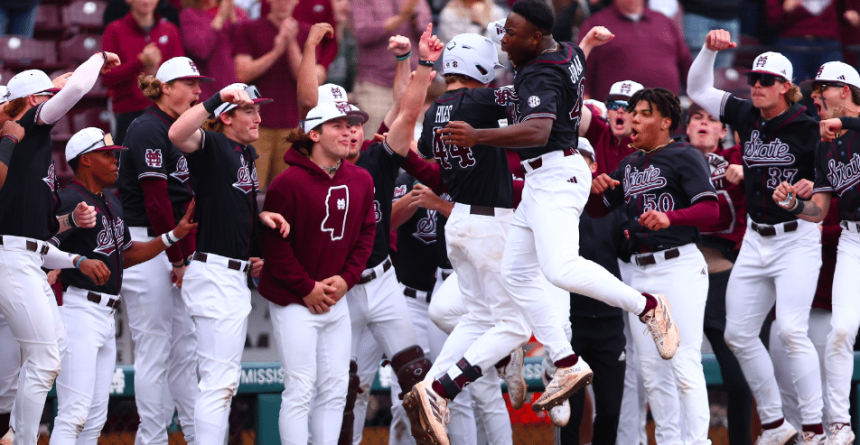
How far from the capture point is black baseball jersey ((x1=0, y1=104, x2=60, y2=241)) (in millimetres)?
5027

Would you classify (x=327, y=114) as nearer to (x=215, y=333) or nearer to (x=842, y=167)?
(x=215, y=333)

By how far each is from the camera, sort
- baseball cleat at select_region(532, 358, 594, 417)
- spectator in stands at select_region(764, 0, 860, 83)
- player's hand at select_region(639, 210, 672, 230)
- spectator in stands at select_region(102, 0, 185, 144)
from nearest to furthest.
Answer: baseball cleat at select_region(532, 358, 594, 417), player's hand at select_region(639, 210, 672, 230), spectator in stands at select_region(102, 0, 185, 144), spectator in stands at select_region(764, 0, 860, 83)

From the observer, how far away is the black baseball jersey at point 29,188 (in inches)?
198

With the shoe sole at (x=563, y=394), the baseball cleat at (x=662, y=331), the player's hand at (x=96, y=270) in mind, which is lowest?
the shoe sole at (x=563, y=394)

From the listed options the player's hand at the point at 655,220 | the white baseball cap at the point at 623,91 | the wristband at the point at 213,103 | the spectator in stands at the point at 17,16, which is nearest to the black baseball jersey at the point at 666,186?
the player's hand at the point at 655,220

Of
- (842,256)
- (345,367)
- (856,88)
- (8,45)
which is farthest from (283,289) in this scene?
(8,45)

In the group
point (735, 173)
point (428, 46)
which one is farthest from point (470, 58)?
point (735, 173)

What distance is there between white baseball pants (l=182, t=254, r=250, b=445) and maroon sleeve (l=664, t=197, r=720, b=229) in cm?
225

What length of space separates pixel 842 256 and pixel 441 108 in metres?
2.49

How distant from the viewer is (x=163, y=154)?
221 inches

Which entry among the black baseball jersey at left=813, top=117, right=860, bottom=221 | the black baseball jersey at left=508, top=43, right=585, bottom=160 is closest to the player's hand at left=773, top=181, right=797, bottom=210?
the black baseball jersey at left=813, top=117, right=860, bottom=221

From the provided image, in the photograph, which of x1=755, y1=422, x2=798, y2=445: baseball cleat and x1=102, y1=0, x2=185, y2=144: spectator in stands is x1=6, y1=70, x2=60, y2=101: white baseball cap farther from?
x1=755, y1=422, x2=798, y2=445: baseball cleat

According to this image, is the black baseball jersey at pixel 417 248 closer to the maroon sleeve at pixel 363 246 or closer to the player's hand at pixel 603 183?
the maroon sleeve at pixel 363 246

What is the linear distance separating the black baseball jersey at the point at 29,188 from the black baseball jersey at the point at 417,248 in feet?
7.27
